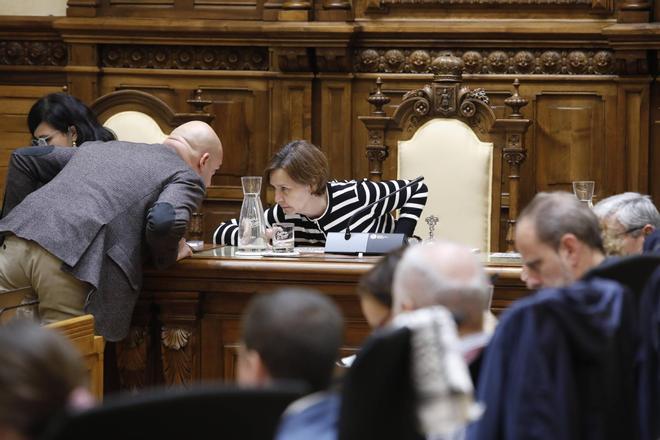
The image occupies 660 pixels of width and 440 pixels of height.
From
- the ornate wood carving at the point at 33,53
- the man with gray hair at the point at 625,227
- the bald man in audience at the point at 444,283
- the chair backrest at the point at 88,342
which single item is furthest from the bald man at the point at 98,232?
the ornate wood carving at the point at 33,53

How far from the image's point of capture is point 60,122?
14.6 feet

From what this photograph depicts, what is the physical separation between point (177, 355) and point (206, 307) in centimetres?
18

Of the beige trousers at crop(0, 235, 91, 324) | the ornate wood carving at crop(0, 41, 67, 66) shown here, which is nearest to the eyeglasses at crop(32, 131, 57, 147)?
the beige trousers at crop(0, 235, 91, 324)

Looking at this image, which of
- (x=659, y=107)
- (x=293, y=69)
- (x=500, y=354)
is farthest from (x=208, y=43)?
(x=500, y=354)

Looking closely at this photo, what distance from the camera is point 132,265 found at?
3.67 meters

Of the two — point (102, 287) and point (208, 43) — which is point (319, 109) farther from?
point (102, 287)

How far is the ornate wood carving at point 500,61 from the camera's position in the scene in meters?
5.88

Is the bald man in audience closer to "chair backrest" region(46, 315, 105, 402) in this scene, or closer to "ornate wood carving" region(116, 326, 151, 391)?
"chair backrest" region(46, 315, 105, 402)

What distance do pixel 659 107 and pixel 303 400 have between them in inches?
182

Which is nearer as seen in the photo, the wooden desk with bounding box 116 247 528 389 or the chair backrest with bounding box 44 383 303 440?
the chair backrest with bounding box 44 383 303 440

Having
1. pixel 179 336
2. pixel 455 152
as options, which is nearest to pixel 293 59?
pixel 455 152

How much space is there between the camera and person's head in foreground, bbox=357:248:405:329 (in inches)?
85.7

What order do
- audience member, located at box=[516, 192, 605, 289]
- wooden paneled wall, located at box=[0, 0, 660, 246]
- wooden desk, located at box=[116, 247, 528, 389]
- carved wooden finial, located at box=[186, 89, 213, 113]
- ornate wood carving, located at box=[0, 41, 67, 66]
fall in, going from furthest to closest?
1. ornate wood carving, located at box=[0, 41, 67, 66]
2. wooden paneled wall, located at box=[0, 0, 660, 246]
3. carved wooden finial, located at box=[186, 89, 213, 113]
4. wooden desk, located at box=[116, 247, 528, 389]
5. audience member, located at box=[516, 192, 605, 289]

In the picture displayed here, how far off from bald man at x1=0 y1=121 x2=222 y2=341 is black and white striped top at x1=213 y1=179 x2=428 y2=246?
2.32 feet
